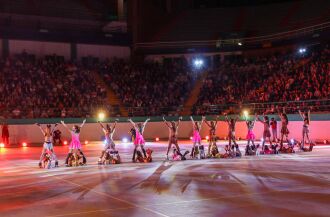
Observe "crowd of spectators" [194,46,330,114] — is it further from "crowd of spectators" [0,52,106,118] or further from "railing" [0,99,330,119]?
"crowd of spectators" [0,52,106,118]

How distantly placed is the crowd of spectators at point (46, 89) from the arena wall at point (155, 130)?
1020 millimetres

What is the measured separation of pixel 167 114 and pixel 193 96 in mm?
3604

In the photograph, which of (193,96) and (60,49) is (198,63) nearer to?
(193,96)

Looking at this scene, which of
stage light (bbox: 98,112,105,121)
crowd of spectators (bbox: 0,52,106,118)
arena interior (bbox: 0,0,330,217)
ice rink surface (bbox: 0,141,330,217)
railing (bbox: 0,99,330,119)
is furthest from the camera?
stage light (bbox: 98,112,105,121)

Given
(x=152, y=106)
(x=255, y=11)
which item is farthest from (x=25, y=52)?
(x=255, y=11)

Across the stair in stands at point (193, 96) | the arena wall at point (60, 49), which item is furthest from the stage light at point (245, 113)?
the arena wall at point (60, 49)

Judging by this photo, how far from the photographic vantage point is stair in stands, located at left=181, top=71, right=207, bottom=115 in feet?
137

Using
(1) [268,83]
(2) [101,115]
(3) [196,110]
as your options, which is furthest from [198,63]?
(2) [101,115]

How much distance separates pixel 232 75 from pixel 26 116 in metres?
18.2

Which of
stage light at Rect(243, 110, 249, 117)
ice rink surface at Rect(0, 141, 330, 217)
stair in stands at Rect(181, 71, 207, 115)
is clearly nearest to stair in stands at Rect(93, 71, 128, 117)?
stair in stands at Rect(181, 71, 207, 115)

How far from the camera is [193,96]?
142 feet

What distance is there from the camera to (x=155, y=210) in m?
9.79

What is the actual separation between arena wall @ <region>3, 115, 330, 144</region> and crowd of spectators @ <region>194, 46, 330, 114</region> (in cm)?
143

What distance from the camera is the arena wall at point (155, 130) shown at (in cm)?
3048
